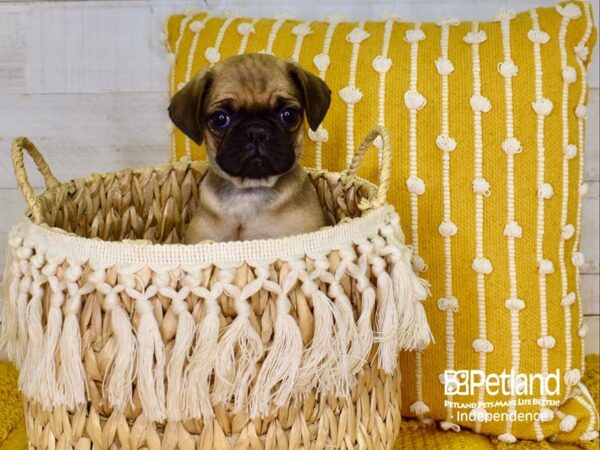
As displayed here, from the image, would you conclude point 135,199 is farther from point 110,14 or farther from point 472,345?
point 472,345

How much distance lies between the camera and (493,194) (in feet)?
4.25

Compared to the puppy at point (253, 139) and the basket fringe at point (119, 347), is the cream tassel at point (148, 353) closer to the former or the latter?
the basket fringe at point (119, 347)

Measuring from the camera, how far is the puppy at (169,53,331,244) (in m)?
1.26

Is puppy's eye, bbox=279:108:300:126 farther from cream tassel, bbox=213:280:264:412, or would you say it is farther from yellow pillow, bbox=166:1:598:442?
cream tassel, bbox=213:280:264:412

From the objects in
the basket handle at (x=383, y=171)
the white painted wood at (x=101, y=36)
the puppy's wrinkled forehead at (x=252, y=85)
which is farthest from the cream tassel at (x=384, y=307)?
the white painted wood at (x=101, y=36)

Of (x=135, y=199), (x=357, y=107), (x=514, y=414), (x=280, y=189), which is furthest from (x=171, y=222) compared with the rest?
(x=514, y=414)

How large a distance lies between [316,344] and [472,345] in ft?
1.76

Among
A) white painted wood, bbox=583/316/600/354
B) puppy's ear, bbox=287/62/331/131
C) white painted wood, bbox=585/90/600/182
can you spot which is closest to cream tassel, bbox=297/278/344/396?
puppy's ear, bbox=287/62/331/131

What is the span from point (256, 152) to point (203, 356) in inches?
19.4

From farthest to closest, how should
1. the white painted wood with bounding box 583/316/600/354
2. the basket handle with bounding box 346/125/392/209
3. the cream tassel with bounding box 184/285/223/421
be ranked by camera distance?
the white painted wood with bounding box 583/316/600/354 → the basket handle with bounding box 346/125/392/209 → the cream tassel with bounding box 184/285/223/421

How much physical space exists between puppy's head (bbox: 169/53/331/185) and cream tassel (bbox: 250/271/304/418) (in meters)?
0.43

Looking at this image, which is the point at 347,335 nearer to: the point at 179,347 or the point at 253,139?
the point at 179,347

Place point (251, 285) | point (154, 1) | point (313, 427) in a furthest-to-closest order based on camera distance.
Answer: point (154, 1) < point (313, 427) < point (251, 285)

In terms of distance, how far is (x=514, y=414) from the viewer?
52.2 inches
